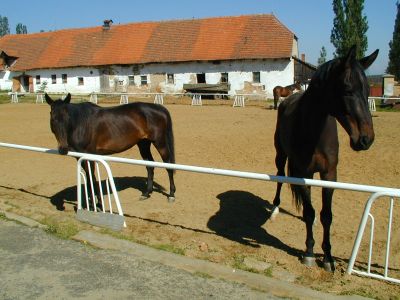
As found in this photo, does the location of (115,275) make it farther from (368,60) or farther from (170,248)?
(368,60)

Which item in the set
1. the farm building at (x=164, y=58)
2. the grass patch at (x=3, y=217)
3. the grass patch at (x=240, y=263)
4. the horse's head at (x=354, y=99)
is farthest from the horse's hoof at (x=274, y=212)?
the farm building at (x=164, y=58)

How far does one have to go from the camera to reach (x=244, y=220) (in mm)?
5902

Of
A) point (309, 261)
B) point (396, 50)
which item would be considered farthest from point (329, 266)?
point (396, 50)

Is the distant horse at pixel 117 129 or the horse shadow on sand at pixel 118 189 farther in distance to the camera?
the horse shadow on sand at pixel 118 189

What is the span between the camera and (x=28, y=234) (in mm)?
5055

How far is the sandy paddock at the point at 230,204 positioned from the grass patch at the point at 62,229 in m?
0.25

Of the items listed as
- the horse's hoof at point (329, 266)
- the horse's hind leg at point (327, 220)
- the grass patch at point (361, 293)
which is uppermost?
the horse's hind leg at point (327, 220)

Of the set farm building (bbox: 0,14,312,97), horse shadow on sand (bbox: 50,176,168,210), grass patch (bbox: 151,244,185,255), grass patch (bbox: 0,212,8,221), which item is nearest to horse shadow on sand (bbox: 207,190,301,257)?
grass patch (bbox: 151,244,185,255)

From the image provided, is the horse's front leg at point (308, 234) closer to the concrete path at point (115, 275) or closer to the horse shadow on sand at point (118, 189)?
the concrete path at point (115, 275)

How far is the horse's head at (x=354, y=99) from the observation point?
312cm

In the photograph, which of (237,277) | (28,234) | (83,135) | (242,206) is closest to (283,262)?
(237,277)

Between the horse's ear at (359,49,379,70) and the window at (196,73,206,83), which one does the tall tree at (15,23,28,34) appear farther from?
the horse's ear at (359,49,379,70)

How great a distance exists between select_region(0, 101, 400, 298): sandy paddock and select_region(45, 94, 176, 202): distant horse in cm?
89

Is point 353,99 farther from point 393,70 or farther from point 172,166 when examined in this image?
point 393,70
